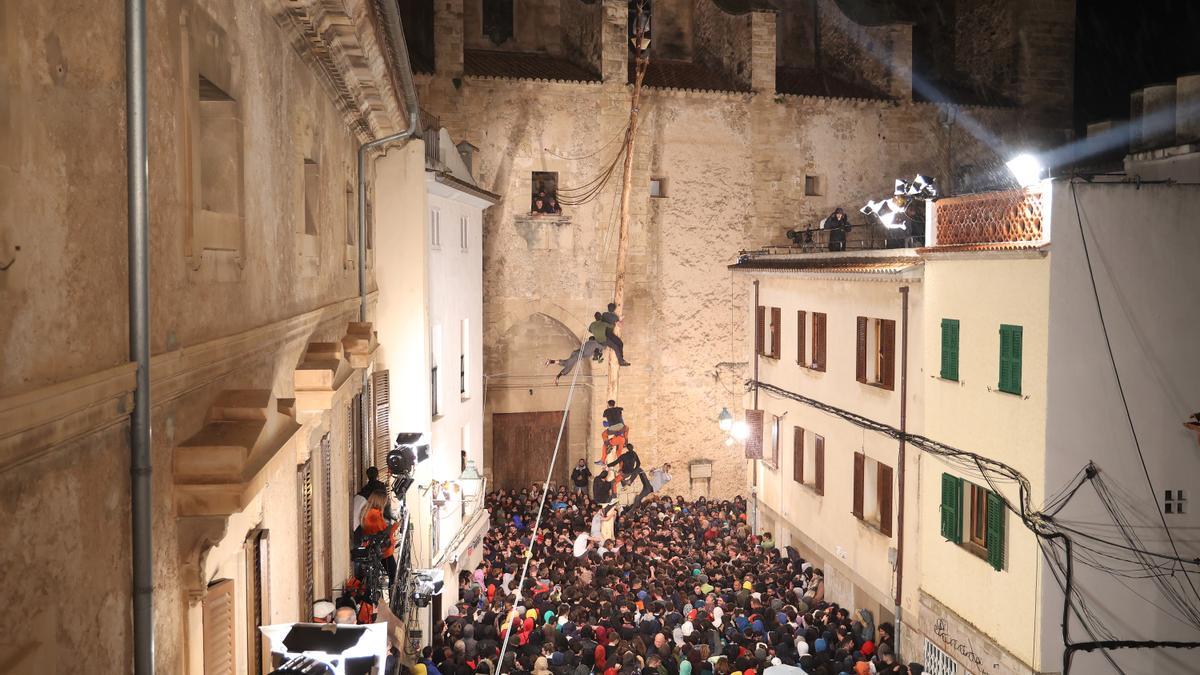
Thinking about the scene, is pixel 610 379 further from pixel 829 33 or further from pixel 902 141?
pixel 829 33

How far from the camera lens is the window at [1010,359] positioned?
14.5m

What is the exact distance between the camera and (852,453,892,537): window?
61.5 ft

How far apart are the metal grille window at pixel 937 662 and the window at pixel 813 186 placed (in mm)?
16520

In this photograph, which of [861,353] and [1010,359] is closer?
[1010,359]

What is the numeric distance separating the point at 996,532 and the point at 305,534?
10.5m

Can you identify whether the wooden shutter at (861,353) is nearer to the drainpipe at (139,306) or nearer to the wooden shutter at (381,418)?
the wooden shutter at (381,418)

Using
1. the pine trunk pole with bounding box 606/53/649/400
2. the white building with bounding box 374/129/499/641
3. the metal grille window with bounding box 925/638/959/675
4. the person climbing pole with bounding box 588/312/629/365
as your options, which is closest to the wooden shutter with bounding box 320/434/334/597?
the white building with bounding box 374/129/499/641

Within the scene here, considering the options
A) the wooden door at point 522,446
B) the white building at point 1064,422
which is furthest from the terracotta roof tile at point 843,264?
the wooden door at point 522,446

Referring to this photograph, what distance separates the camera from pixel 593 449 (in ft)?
99.7

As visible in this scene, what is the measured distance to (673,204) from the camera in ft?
98.1

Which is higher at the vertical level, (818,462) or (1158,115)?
(1158,115)

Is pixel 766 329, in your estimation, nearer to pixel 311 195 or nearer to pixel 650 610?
pixel 650 610

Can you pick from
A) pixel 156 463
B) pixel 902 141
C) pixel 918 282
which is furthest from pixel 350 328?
pixel 902 141

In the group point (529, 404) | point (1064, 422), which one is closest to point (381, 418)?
point (1064, 422)
